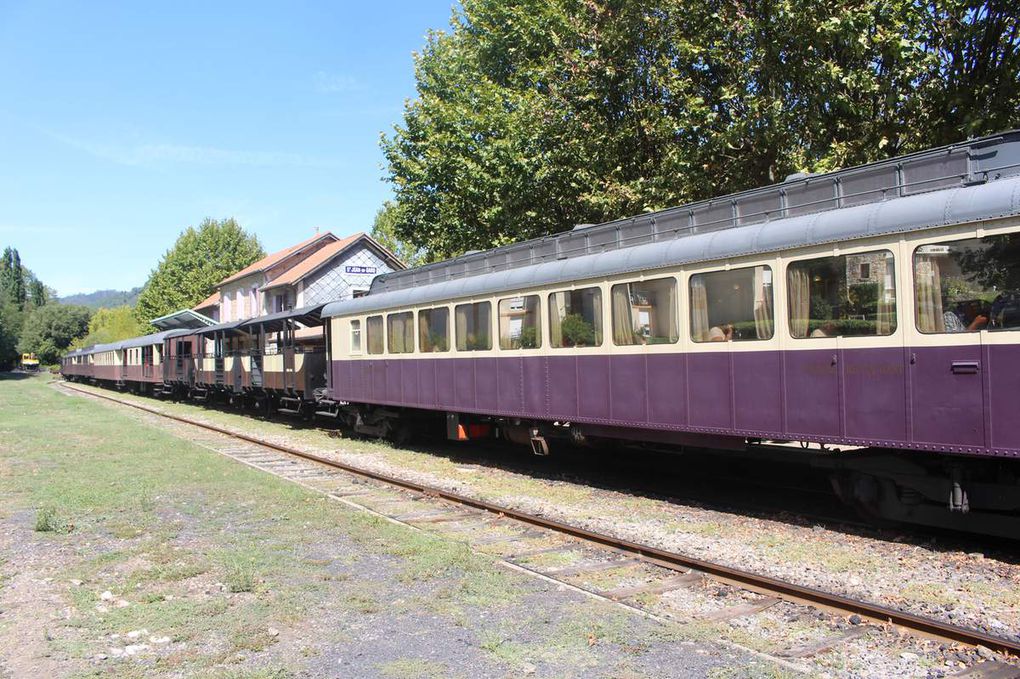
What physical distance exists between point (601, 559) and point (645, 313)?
3347mm

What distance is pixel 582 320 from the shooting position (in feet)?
33.9

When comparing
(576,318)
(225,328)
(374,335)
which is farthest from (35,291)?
(576,318)

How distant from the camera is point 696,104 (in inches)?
562

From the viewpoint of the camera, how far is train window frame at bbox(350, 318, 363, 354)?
16.5 m

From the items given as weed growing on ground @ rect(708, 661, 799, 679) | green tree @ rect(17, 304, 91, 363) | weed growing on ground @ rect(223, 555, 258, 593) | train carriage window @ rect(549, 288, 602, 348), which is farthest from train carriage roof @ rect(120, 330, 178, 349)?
green tree @ rect(17, 304, 91, 363)

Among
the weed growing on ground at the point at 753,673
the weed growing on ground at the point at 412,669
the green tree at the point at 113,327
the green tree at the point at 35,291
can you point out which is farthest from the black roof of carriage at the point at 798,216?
the green tree at the point at 35,291

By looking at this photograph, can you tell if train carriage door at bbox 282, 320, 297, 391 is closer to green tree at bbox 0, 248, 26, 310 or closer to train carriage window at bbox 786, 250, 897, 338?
train carriage window at bbox 786, 250, 897, 338

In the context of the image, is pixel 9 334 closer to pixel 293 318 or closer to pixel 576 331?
pixel 293 318

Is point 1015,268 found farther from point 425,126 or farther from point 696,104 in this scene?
point 425,126

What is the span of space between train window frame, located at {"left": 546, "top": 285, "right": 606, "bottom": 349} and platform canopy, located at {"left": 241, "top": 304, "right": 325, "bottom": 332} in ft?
31.9

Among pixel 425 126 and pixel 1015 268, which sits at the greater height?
pixel 425 126

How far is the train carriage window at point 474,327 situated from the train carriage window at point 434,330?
1.19 ft

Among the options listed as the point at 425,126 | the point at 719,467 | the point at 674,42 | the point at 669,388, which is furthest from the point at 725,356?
the point at 425,126

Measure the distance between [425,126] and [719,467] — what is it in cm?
1442
